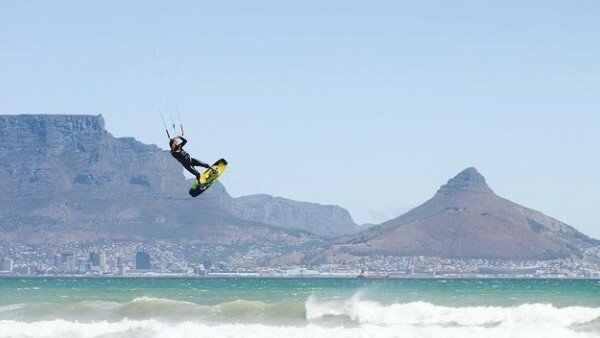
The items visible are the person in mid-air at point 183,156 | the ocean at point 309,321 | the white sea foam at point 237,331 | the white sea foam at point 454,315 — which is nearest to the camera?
the person in mid-air at point 183,156

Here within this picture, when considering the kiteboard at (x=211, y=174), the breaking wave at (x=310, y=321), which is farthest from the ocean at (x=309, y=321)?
the kiteboard at (x=211, y=174)

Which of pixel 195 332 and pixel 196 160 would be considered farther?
pixel 195 332

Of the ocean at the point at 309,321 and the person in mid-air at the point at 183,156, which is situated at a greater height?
the person in mid-air at the point at 183,156

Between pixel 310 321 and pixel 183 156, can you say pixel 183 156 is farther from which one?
pixel 310 321

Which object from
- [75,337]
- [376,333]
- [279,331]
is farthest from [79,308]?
[376,333]

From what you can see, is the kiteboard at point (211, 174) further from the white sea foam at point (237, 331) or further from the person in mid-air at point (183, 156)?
the white sea foam at point (237, 331)

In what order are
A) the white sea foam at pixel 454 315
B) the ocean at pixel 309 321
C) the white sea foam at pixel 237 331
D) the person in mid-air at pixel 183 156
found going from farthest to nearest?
the white sea foam at pixel 454 315 < the ocean at pixel 309 321 < the white sea foam at pixel 237 331 < the person in mid-air at pixel 183 156

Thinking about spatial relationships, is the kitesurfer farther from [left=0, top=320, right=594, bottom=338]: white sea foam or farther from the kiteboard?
[left=0, top=320, right=594, bottom=338]: white sea foam

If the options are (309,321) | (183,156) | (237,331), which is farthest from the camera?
(309,321)

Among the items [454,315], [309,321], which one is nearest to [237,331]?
[309,321]

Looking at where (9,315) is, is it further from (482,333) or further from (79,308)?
(482,333)

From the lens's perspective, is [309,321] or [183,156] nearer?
[183,156]

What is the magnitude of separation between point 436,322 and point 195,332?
1091cm

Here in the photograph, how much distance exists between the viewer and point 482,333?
47094 millimetres
